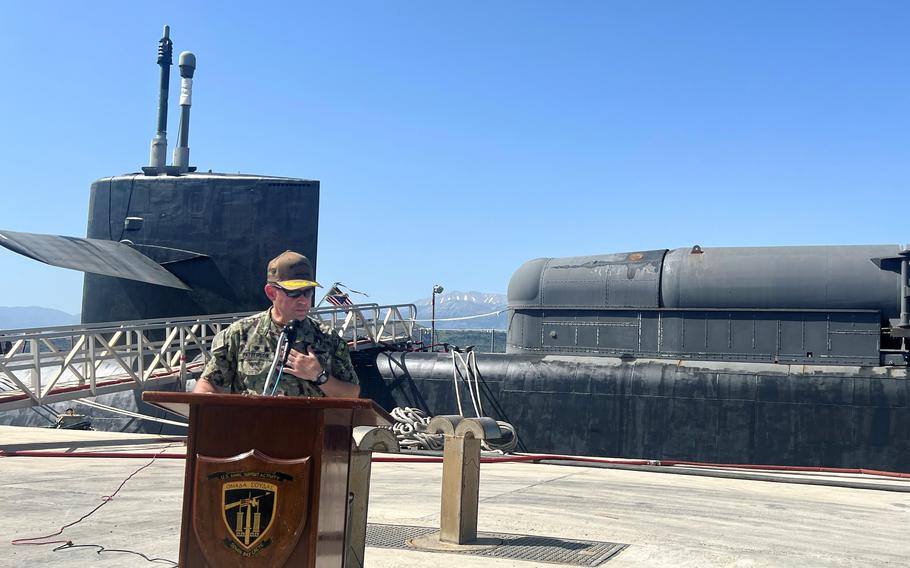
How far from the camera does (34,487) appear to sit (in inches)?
375

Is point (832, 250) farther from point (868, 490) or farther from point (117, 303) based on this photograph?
point (117, 303)

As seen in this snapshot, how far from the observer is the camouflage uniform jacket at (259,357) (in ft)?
15.3

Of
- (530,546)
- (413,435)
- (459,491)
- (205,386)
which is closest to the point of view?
(205,386)

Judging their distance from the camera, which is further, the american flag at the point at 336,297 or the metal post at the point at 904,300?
the american flag at the point at 336,297

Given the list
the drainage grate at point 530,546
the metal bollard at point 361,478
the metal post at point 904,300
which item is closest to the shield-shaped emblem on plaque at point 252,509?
the metal bollard at point 361,478

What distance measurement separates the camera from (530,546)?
6859mm

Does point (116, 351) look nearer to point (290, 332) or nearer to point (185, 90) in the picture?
point (185, 90)

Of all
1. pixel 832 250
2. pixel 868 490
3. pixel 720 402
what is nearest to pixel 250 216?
pixel 720 402

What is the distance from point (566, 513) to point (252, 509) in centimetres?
533

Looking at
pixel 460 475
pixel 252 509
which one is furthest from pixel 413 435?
pixel 252 509

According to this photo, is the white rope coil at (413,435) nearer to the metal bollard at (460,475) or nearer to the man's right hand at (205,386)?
the metal bollard at (460,475)

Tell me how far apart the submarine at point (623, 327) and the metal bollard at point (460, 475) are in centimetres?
974

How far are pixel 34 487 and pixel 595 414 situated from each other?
1024cm

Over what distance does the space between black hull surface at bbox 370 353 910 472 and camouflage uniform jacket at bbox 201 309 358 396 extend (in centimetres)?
1251
